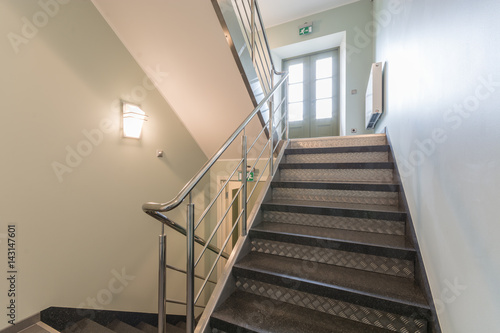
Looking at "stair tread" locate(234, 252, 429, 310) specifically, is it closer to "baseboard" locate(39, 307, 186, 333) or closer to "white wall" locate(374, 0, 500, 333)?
"white wall" locate(374, 0, 500, 333)

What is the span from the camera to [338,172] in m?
2.08

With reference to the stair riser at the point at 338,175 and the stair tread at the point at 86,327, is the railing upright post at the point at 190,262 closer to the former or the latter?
the stair tread at the point at 86,327

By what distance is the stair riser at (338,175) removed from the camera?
194 centimetres

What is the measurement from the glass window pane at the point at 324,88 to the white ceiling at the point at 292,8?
3.96 feet

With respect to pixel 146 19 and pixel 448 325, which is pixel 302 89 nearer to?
pixel 146 19

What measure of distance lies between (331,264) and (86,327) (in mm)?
1965

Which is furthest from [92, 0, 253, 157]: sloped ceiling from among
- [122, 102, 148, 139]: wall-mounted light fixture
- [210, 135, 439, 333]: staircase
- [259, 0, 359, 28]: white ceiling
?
[259, 0, 359, 28]: white ceiling

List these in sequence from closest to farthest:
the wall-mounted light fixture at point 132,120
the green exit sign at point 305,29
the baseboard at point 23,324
Result: the baseboard at point 23,324, the wall-mounted light fixture at point 132,120, the green exit sign at point 305,29

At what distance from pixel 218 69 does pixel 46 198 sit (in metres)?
1.80

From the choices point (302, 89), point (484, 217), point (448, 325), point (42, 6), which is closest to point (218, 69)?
point (42, 6)

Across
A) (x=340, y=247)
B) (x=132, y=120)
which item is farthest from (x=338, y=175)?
(x=132, y=120)

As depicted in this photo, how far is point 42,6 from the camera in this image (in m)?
1.61

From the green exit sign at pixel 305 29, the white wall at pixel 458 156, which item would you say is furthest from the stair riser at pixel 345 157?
the green exit sign at pixel 305 29

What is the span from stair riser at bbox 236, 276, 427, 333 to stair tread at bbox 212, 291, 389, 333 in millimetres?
26
